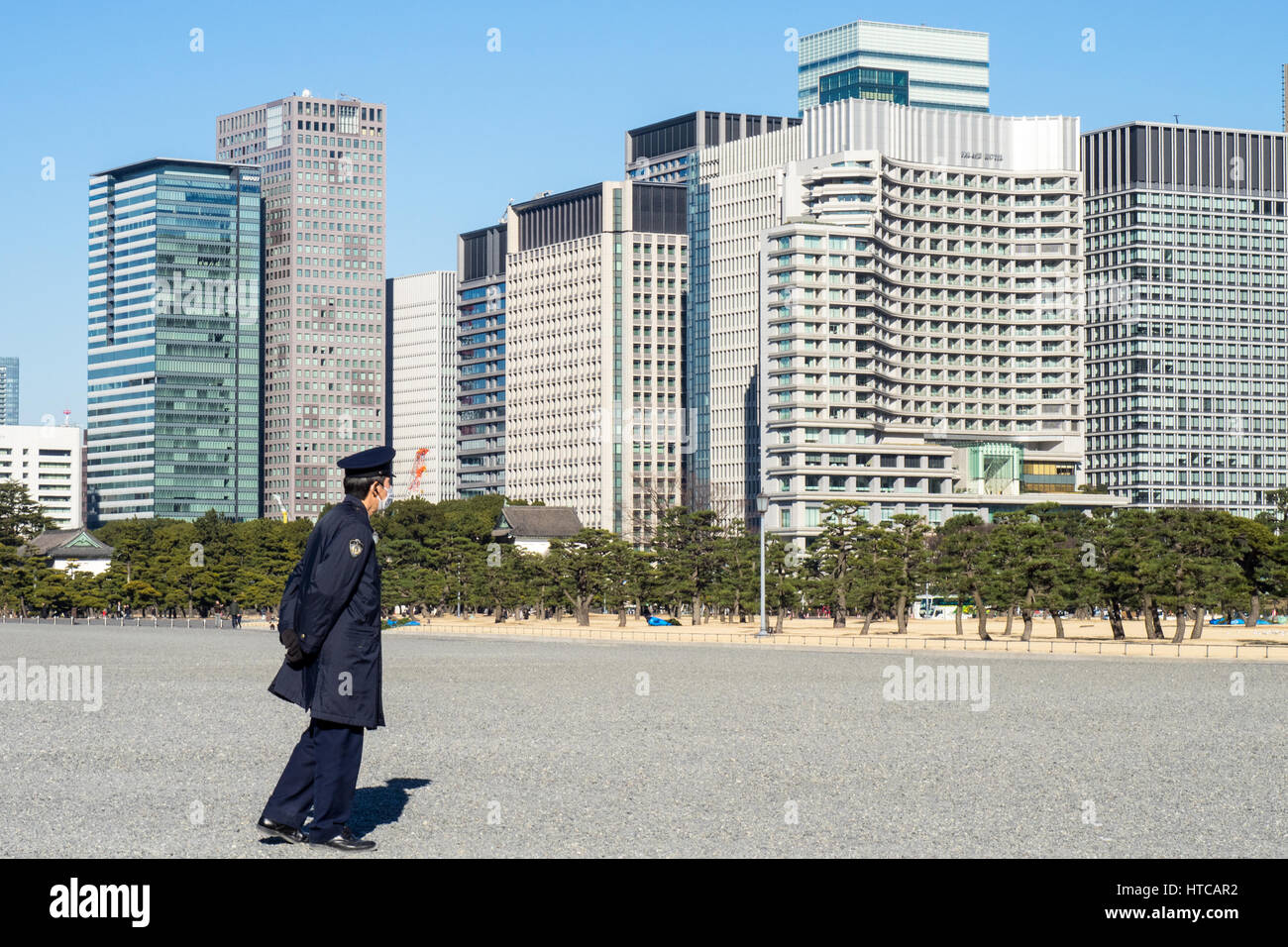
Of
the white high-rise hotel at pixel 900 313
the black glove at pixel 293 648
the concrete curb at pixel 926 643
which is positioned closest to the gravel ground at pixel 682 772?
the black glove at pixel 293 648

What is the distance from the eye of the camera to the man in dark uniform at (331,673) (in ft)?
38.9

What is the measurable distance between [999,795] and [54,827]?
8.35 meters

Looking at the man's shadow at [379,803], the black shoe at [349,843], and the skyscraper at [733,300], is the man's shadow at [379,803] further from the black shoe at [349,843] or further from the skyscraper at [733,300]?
the skyscraper at [733,300]

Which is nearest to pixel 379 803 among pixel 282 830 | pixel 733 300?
pixel 282 830

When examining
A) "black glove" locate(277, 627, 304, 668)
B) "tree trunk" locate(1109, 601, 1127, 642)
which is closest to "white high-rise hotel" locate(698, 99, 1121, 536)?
"tree trunk" locate(1109, 601, 1127, 642)

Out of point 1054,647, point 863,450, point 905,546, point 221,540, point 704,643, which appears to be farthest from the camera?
point 863,450

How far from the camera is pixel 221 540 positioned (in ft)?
459

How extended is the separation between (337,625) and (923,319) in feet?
539

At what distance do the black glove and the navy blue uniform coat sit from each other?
4 cm

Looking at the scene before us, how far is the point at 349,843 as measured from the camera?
1188cm

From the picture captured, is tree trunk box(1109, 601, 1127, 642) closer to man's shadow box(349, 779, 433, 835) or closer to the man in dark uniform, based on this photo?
man's shadow box(349, 779, 433, 835)

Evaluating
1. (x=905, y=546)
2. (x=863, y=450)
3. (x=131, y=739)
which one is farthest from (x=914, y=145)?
(x=131, y=739)
